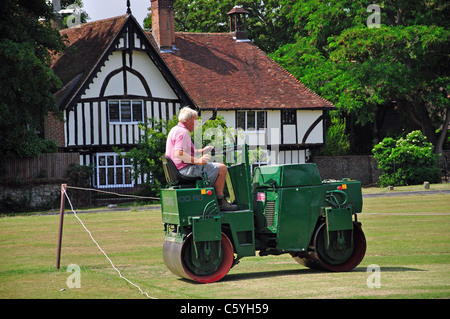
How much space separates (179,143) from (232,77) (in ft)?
119

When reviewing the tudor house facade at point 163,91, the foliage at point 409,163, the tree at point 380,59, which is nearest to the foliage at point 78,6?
the tudor house facade at point 163,91

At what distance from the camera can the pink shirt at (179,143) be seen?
11008 mm

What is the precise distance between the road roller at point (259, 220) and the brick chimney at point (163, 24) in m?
35.6

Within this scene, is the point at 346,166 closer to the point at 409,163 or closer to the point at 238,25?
the point at 409,163

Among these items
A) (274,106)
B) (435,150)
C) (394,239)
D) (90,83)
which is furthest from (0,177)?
(435,150)

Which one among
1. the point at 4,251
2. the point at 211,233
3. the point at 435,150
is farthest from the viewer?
the point at 435,150

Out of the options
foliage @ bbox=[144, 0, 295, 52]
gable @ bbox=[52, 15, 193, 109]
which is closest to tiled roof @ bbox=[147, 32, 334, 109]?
gable @ bbox=[52, 15, 193, 109]

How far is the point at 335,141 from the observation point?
171 feet

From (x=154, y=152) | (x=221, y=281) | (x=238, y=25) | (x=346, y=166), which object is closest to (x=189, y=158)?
(x=221, y=281)

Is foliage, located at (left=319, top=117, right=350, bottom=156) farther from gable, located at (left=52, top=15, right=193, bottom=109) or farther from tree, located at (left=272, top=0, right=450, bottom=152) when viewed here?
gable, located at (left=52, top=15, right=193, bottom=109)

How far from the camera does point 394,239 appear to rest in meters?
16.2

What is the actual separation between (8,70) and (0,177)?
5.18 metres

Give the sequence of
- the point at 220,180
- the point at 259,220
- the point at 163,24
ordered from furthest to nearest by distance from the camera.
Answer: the point at 163,24, the point at 259,220, the point at 220,180
